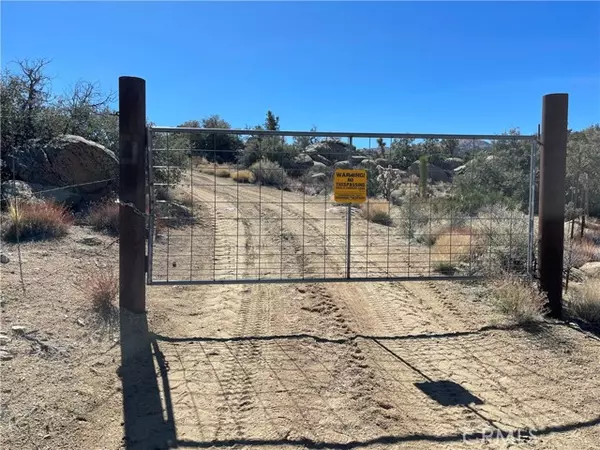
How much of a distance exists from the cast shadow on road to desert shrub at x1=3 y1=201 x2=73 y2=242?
403 cm

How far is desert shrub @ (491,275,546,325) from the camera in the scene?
6332 millimetres

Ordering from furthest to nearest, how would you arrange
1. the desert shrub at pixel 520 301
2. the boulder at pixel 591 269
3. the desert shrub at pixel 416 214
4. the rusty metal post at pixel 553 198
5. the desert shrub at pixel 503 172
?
the desert shrub at pixel 503 172 < the desert shrub at pixel 416 214 < the boulder at pixel 591 269 < the rusty metal post at pixel 553 198 < the desert shrub at pixel 520 301

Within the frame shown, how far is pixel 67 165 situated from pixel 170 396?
33.2 feet

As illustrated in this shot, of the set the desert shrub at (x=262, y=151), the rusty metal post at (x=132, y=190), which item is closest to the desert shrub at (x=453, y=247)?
the desert shrub at (x=262, y=151)

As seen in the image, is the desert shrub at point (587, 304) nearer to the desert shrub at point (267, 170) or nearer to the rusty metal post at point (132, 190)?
the desert shrub at point (267, 170)

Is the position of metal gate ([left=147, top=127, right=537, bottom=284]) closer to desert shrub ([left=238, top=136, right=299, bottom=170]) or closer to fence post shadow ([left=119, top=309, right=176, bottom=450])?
desert shrub ([left=238, top=136, right=299, bottom=170])

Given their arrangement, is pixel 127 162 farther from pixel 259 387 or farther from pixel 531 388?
pixel 531 388

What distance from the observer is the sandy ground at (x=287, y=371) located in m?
3.80

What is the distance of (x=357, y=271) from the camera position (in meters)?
8.86

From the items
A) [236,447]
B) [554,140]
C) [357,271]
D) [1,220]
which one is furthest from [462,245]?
[1,220]

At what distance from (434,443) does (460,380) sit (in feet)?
3.97

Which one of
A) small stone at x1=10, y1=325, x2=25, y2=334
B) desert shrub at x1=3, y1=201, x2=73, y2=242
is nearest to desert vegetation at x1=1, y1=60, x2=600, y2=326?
desert shrub at x1=3, y1=201, x2=73, y2=242

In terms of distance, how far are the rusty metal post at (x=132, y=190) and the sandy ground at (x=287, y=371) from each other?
1.31 feet

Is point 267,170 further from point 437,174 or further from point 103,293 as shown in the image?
point 437,174
